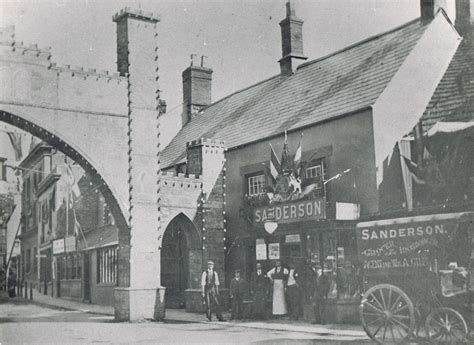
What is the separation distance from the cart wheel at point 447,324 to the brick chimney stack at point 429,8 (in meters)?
10.2

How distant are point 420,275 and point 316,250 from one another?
21.1ft

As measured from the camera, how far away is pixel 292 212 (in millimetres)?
17078

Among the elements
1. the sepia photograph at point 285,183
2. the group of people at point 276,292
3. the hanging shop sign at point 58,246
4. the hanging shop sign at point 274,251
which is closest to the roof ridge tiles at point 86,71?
the sepia photograph at point 285,183

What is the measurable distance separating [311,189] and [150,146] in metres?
5.28

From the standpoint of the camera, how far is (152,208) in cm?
1875

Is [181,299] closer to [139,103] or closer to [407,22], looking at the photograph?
[139,103]

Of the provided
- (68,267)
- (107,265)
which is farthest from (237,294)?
(68,267)

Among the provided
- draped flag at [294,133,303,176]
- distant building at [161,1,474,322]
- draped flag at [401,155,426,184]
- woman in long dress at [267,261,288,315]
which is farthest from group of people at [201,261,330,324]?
draped flag at [401,155,426,184]

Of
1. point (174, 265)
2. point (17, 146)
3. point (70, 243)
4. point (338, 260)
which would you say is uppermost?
point (17, 146)

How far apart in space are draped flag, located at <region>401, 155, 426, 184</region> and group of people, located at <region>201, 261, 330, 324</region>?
3.51 metres

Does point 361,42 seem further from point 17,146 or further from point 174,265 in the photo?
point 17,146

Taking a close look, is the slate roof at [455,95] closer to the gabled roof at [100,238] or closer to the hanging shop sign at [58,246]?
the gabled roof at [100,238]

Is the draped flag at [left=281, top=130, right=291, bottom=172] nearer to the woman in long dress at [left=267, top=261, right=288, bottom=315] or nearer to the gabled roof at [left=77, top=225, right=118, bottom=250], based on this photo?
the woman in long dress at [left=267, top=261, right=288, bottom=315]

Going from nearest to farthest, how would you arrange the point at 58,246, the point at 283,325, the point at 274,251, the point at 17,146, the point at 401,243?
the point at 401,243, the point at 283,325, the point at 274,251, the point at 58,246, the point at 17,146
